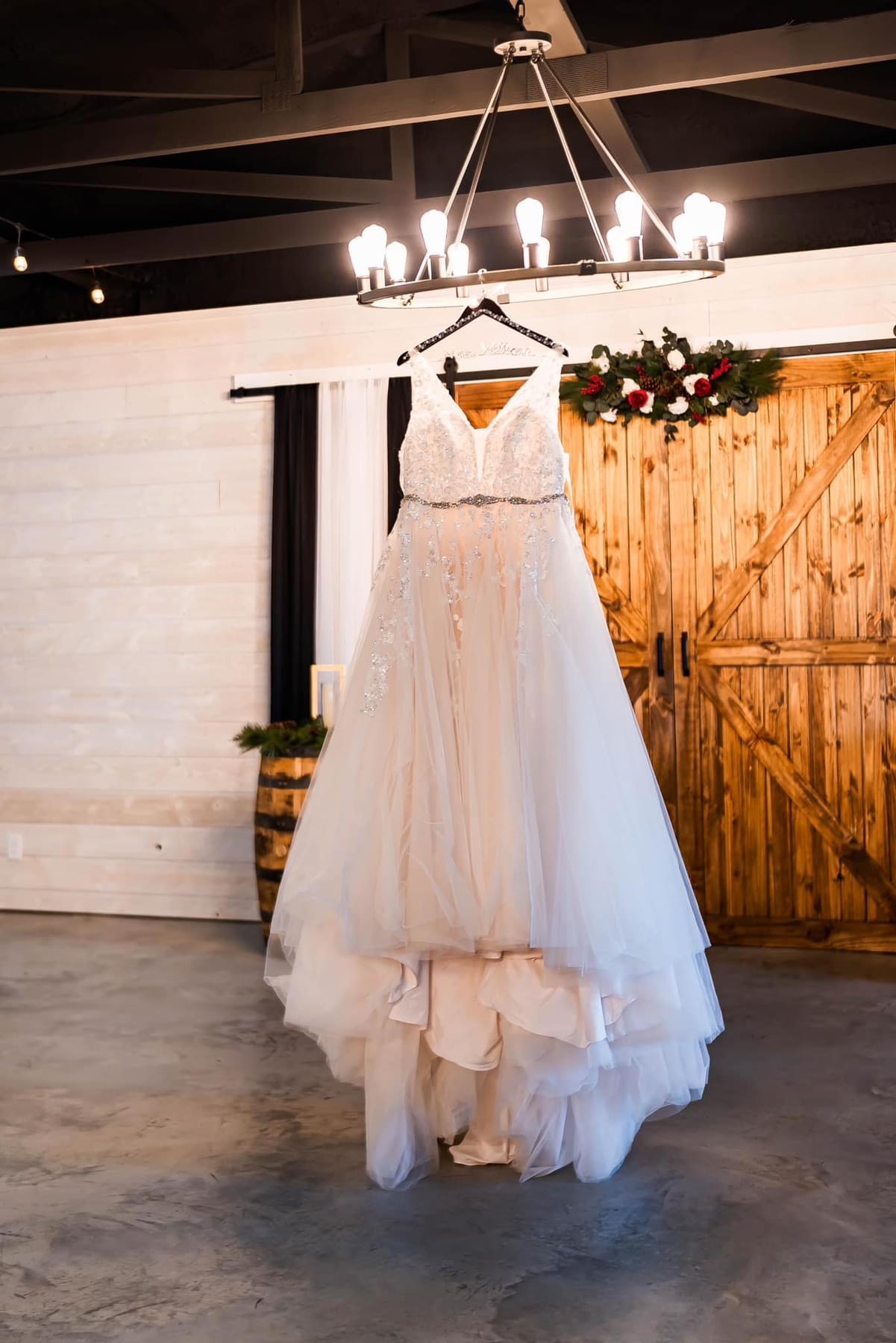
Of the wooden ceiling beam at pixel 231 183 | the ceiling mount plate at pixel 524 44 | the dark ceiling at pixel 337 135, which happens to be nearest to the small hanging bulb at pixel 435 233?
the ceiling mount plate at pixel 524 44

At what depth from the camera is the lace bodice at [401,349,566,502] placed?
2.97 metres

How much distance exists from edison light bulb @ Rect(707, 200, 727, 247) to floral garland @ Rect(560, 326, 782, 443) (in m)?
2.17

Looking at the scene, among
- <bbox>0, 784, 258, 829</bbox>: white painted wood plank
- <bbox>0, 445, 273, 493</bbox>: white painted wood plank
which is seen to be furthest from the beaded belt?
<bbox>0, 784, 258, 829</bbox>: white painted wood plank

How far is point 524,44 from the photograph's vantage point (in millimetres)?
3047

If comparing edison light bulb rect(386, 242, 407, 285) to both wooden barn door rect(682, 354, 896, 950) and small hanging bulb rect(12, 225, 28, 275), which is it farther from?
small hanging bulb rect(12, 225, 28, 275)

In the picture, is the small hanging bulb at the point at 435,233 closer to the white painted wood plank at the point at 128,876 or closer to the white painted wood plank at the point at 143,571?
the white painted wood plank at the point at 143,571

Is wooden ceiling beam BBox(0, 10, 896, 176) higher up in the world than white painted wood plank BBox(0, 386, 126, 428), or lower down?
higher up

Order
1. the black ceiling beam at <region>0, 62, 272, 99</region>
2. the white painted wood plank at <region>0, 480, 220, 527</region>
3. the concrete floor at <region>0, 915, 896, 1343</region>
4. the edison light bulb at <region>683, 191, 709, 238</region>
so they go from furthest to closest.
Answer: the white painted wood plank at <region>0, 480, 220, 527</region> → the black ceiling beam at <region>0, 62, 272, 99</region> → the edison light bulb at <region>683, 191, 709, 238</region> → the concrete floor at <region>0, 915, 896, 1343</region>

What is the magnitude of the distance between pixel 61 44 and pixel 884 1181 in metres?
4.98

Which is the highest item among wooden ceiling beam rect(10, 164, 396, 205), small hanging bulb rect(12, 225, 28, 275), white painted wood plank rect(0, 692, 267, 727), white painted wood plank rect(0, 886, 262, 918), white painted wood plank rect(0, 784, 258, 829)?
wooden ceiling beam rect(10, 164, 396, 205)

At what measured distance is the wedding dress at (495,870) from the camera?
8.61 ft

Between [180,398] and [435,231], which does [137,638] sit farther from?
[435,231]

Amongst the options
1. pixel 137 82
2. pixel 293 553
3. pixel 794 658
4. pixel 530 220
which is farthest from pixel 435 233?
pixel 794 658

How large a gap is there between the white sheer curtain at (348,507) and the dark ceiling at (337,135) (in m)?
0.67
